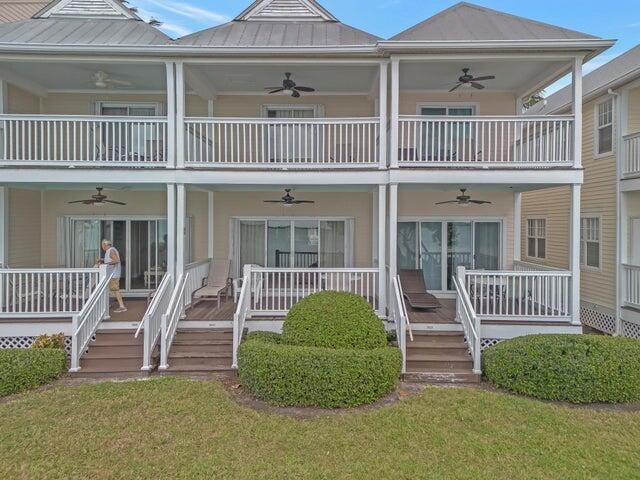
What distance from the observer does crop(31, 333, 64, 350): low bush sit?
806 centimetres

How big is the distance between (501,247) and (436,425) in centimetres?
745

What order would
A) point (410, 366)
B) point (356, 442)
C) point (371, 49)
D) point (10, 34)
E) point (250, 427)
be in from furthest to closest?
1. point (10, 34)
2. point (371, 49)
3. point (410, 366)
4. point (250, 427)
5. point (356, 442)

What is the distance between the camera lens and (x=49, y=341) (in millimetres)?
8141

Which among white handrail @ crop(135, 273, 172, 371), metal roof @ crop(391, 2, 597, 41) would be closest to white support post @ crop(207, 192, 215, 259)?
white handrail @ crop(135, 273, 172, 371)

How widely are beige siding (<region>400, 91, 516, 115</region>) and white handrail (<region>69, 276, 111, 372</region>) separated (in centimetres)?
900

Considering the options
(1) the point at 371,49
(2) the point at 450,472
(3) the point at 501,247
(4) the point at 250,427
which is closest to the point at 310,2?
(1) the point at 371,49

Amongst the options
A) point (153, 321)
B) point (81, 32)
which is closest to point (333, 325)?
point (153, 321)

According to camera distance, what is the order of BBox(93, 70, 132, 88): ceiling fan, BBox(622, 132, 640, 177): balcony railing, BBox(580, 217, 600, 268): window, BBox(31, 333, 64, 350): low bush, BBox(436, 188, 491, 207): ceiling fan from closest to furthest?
1. BBox(31, 333, 64, 350): low bush
2. BBox(93, 70, 132, 88): ceiling fan
3. BBox(436, 188, 491, 207): ceiling fan
4. BBox(622, 132, 640, 177): balcony railing
5. BBox(580, 217, 600, 268): window

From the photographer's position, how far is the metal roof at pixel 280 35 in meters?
9.79

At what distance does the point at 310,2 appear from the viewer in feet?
37.9

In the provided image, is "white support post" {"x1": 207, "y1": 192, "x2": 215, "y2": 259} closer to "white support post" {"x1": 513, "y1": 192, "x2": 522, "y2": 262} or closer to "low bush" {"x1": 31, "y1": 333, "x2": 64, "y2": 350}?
"low bush" {"x1": 31, "y1": 333, "x2": 64, "y2": 350}

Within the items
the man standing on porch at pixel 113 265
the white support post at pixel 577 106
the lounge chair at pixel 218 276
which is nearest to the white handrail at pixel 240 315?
the lounge chair at pixel 218 276

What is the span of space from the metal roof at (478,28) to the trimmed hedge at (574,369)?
6232 mm

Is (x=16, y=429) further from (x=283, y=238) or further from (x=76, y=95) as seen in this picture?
(x=76, y=95)
